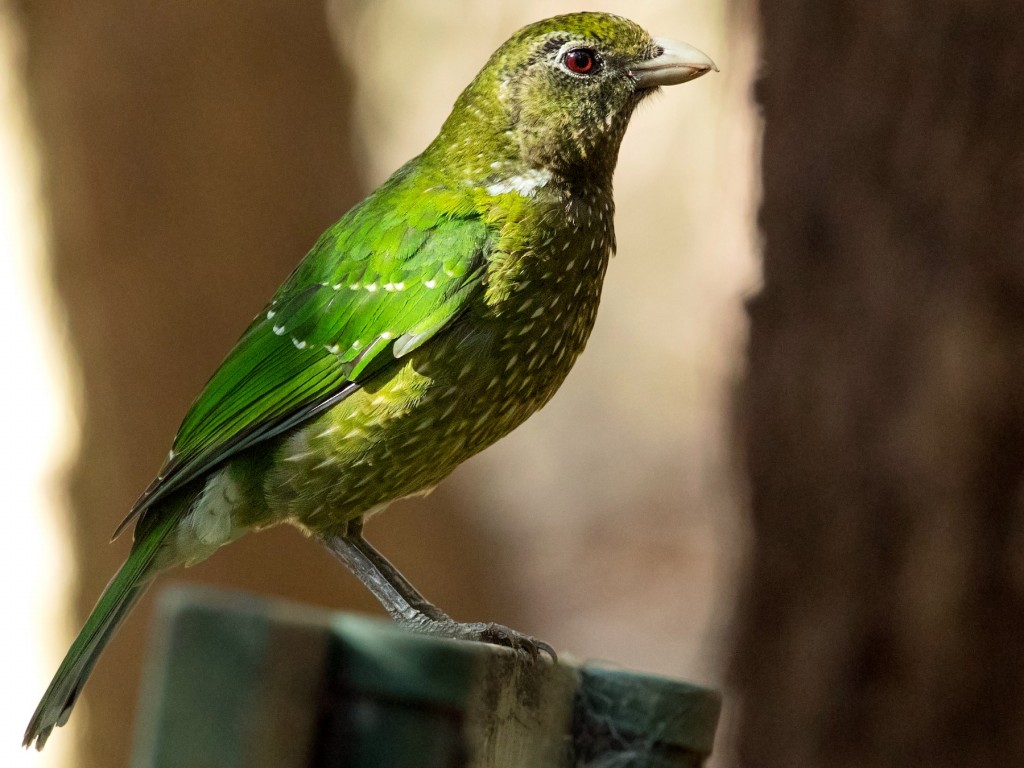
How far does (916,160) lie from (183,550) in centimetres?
277

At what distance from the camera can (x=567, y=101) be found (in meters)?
2.84

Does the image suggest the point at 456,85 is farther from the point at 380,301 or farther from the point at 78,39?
the point at 380,301

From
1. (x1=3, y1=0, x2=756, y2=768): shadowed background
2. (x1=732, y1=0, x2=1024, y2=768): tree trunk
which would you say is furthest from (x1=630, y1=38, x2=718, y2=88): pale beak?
(x1=732, y1=0, x2=1024, y2=768): tree trunk

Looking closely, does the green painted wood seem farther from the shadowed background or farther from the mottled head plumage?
the shadowed background

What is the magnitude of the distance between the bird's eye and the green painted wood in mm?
1407

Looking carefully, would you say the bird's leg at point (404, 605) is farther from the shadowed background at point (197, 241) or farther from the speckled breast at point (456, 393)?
the shadowed background at point (197, 241)

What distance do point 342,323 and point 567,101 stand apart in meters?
0.74

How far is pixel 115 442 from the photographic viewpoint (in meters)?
4.79

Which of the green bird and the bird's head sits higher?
the bird's head

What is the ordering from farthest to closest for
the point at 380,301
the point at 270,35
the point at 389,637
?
the point at 270,35
the point at 380,301
the point at 389,637

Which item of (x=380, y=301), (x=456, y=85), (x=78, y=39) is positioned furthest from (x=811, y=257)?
(x=456, y=85)

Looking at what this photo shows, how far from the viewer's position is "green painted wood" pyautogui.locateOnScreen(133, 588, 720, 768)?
1523 millimetres

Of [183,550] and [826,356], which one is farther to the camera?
[826,356]

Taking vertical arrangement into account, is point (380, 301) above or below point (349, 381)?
above
